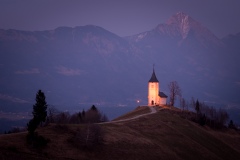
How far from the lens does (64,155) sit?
5691cm

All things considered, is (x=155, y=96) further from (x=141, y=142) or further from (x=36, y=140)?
(x=36, y=140)

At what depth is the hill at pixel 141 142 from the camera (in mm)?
56719

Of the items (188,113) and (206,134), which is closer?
(206,134)

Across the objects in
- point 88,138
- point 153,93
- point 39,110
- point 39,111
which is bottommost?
point 88,138

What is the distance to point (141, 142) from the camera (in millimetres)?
76000

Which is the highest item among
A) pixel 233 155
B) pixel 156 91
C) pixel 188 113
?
pixel 156 91

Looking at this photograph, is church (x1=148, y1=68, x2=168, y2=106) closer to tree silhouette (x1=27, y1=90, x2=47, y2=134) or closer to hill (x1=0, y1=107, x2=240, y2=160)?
hill (x1=0, y1=107, x2=240, y2=160)

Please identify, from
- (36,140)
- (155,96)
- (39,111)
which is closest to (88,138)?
(39,111)

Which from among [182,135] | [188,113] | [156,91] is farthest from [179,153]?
[156,91]

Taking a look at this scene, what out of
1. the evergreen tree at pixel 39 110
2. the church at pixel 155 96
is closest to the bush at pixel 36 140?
the evergreen tree at pixel 39 110

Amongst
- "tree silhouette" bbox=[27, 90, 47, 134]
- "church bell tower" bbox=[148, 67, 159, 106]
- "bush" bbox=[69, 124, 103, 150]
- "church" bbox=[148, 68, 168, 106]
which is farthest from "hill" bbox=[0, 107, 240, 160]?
"church bell tower" bbox=[148, 67, 159, 106]

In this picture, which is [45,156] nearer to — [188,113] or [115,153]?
[115,153]

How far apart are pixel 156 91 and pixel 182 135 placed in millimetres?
52974

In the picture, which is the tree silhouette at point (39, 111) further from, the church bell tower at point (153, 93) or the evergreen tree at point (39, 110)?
the church bell tower at point (153, 93)
